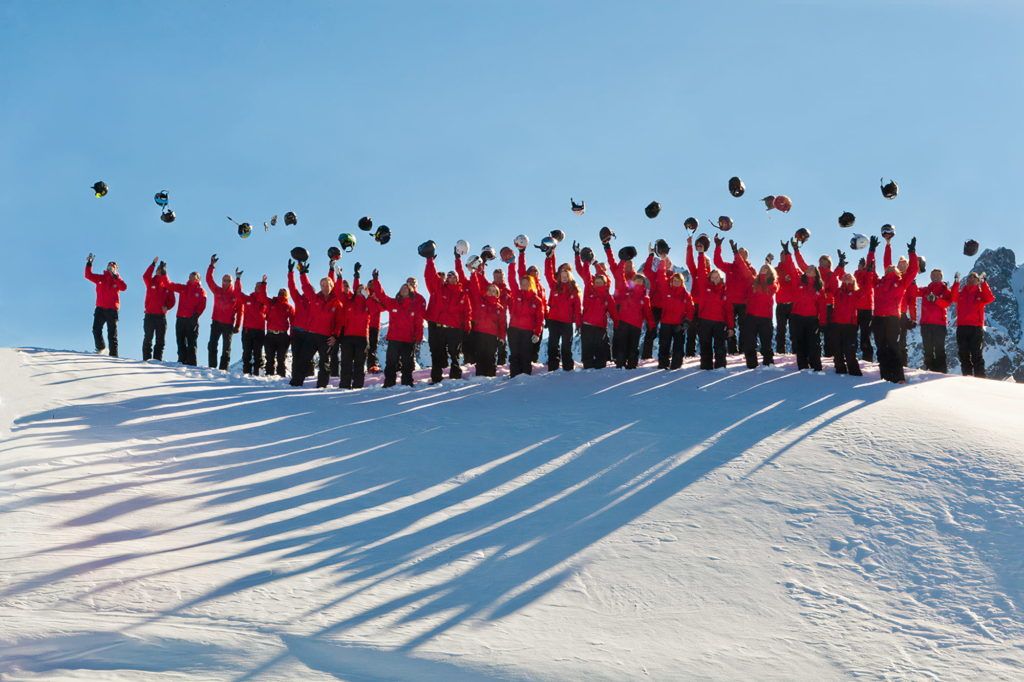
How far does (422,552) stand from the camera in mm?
7719

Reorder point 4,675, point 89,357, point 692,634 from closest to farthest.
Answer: point 4,675 → point 692,634 → point 89,357

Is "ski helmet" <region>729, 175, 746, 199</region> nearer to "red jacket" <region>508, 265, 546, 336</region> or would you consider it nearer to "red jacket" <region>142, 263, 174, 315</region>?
"red jacket" <region>508, 265, 546, 336</region>

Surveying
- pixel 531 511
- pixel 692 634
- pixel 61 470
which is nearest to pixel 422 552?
pixel 531 511

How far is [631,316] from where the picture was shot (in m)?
15.0

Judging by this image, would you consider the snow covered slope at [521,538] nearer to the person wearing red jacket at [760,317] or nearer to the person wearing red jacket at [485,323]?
the person wearing red jacket at [760,317]

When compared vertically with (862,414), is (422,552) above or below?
below

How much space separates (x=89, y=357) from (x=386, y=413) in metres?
7.14

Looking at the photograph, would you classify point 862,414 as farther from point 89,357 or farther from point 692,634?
point 89,357

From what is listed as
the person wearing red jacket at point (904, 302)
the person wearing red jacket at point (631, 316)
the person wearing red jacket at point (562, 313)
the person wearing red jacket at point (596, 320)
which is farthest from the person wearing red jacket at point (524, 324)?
the person wearing red jacket at point (904, 302)

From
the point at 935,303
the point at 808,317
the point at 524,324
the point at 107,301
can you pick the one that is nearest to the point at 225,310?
the point at 107,301

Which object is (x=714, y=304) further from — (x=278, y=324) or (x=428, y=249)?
(x=278, y=324)

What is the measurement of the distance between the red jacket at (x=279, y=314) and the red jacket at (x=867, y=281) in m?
10.8

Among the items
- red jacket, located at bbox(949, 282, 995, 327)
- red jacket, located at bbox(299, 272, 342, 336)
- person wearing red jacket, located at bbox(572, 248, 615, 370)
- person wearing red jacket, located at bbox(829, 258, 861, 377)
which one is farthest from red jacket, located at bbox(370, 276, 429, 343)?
red jacket, located at bbox(949, 282, 995, 327)

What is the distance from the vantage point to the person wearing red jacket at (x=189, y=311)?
1844cm
